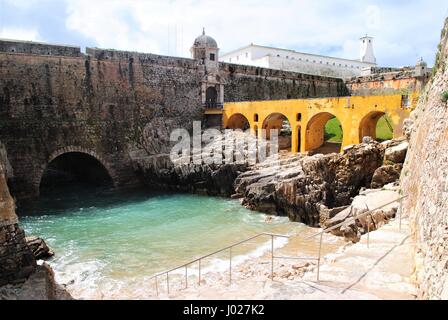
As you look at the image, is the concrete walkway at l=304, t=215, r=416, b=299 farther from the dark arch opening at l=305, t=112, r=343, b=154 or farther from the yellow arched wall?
the dark arch opening at l=305, t=112, r=343, b=154

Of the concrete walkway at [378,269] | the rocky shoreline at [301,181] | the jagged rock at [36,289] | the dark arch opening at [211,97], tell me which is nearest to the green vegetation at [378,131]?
the rocky shoreline at [301,181]

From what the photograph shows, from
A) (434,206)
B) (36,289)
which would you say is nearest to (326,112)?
(434,206)

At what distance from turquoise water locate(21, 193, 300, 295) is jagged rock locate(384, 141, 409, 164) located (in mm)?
4849

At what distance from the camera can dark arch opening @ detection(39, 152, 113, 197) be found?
22500 millimetres

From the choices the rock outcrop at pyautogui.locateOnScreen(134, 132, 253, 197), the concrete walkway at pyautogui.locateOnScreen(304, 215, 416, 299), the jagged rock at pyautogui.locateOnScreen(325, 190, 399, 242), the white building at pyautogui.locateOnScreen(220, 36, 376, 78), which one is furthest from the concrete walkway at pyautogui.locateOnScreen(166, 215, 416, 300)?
the white building at pyautogui.locateOnScreen(220, 36, 376, 78)

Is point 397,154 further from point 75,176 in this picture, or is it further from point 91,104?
point 75,176

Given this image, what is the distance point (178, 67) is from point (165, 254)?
56.1 ft

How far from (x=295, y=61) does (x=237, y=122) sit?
67.8 feet

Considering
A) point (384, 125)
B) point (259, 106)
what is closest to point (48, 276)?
point (259, 106)

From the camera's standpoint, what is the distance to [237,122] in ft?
89.4

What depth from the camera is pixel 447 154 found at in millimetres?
5590

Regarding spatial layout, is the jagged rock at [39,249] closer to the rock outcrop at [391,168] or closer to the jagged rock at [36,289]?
the jagged rock at [36,289]

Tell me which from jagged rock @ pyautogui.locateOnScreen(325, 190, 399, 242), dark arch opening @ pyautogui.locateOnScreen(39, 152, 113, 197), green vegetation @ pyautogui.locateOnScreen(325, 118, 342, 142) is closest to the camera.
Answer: jagged rock @ pyautogui.locateOnScreen(325, 190, 399, 242)

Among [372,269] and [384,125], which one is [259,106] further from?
[372,269]
